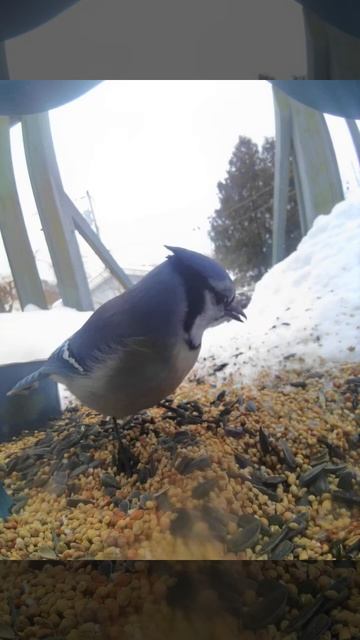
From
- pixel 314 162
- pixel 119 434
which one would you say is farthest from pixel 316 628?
pixel 314 162

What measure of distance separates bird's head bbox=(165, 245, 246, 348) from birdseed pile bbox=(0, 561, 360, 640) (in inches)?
15.9

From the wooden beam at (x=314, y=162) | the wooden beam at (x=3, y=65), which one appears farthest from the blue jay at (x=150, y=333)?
the wooden beam at (x=3, y=65)

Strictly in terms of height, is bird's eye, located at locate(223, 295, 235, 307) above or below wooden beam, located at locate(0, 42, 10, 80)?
below

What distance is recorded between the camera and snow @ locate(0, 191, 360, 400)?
1025 mm

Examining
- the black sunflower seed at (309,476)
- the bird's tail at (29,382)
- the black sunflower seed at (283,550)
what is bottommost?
the black sunflower seed at (283,550)

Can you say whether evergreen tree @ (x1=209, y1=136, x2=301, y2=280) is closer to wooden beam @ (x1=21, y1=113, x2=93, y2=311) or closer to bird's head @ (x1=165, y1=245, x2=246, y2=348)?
bird's head @ (x1=165, y1=245, x2=246, y2=348)

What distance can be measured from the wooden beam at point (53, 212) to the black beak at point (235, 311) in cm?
26

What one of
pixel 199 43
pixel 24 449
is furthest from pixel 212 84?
pixel 24 449

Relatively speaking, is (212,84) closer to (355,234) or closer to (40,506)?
(355,234)

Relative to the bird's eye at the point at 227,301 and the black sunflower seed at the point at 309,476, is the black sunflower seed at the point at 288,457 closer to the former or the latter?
the black sunflower seed at the point at 309,476

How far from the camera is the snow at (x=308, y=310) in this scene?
1.03 meters

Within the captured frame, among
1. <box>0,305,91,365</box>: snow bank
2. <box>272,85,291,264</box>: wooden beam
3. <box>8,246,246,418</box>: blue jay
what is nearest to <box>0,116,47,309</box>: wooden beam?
<box>0,305,91,365</box>: snow bank

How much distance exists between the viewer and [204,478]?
0.97 metres

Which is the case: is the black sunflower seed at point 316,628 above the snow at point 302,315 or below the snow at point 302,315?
below
